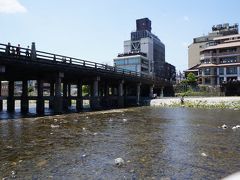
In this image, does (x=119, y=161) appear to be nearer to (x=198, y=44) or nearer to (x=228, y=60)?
(x=228, y=60)

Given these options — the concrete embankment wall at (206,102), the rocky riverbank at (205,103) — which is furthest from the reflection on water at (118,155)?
the concrete embankment wall at (206,102)

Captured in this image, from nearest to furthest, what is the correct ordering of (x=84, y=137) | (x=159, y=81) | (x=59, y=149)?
(x=59, y=149) → (x=84, y=137) → (x=159, y=81)

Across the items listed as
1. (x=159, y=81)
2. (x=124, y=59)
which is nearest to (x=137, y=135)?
(x=159, y=81)

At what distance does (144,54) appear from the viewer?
136 metres

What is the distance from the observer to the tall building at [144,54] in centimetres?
12594

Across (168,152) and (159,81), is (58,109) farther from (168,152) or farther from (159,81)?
(159,81)

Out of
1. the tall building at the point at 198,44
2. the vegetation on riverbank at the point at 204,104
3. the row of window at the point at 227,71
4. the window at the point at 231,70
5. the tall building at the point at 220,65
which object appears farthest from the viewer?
the tall building at the point at 198,44

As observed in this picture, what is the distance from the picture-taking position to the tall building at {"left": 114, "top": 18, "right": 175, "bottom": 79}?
413 ft

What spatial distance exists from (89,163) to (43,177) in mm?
2037

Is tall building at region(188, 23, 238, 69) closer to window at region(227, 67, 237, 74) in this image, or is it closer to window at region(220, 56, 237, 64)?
window at region(220, 56, 237, 64)

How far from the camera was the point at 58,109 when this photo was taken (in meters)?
34.1

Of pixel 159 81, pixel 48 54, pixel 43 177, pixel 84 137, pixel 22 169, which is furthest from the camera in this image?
pixel 159 81

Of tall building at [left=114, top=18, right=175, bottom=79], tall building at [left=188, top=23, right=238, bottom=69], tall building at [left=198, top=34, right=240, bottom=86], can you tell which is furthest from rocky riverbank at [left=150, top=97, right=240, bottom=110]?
tall building at [left=188, top=23, right=238, bottom=69]

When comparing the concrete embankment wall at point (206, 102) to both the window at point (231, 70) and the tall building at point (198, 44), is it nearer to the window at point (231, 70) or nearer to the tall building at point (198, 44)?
the window at point (231, 70)
